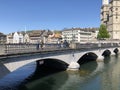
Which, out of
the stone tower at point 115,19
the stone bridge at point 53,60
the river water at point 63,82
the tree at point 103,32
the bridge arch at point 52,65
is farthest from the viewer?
the stone tower at point 115,19

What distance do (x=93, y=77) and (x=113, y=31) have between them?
101m

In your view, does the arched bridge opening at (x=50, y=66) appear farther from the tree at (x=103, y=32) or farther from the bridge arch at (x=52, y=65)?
the tree at (x=103, y=32)

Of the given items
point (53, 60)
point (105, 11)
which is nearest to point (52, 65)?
point (53, 60)

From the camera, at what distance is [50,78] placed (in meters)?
37.1

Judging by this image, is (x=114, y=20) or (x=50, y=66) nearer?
(x=50, y=66)

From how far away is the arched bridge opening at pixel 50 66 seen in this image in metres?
42.5

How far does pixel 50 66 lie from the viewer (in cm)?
4638

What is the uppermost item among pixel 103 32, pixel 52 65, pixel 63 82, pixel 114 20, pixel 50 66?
pixel 114 20

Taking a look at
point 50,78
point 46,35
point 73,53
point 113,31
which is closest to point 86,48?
point 73,53

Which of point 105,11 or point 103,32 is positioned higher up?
point 105,11

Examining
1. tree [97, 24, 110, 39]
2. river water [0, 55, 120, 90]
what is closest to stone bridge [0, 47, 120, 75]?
river water [0, 55, 120, 90]

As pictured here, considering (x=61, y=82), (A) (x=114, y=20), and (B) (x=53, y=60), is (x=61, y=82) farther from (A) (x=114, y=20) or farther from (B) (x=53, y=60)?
(A) (x=114, y=20)

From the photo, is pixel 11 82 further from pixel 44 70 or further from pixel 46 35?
pixel 46 35

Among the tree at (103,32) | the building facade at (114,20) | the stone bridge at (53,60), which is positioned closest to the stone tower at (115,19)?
the building facade at (114,20)
